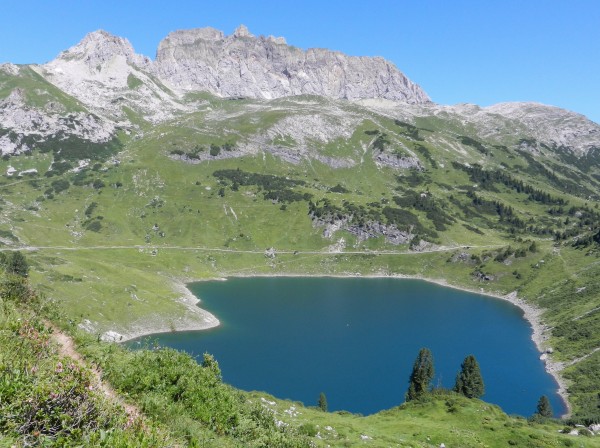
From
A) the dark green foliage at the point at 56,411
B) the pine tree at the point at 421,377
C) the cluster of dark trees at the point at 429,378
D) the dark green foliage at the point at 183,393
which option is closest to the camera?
the dark green foliage at the point at 56,411

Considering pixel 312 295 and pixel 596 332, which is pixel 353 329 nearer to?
pixel 312 295

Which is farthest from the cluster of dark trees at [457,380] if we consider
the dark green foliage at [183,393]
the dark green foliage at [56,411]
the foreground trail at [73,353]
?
the dark green foliage at [56,411]

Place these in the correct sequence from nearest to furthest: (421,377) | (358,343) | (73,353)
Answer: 1. (73,353)
2. (421,377)
3. (358,343)

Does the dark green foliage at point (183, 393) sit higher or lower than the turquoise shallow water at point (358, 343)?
lower

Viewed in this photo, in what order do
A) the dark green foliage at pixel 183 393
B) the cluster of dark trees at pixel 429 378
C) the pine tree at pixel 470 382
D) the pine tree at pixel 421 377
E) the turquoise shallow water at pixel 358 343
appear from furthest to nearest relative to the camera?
the turquoise shallow water at pixel 358 343 → the pine tree at pixel 470 382 → the cluster of dark trees at pixel 429 378 → the pine tree at pixel 421 377 → the dark green foliage at pixel 183 393

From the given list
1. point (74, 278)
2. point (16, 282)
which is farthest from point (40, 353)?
point (74, 278)

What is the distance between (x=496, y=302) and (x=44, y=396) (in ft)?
704

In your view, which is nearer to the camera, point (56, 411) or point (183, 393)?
point (56, 411)

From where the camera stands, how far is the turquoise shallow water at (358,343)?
333 ft

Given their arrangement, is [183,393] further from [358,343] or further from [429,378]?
[358,343]

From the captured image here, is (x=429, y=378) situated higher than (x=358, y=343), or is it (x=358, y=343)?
(x=358, y=343)

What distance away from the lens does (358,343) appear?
132 meters

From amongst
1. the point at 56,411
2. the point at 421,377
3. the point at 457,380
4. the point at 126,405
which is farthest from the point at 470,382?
the point at 56,411

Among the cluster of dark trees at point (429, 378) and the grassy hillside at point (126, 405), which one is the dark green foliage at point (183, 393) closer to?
the grassy hillside at point (126, 405)
